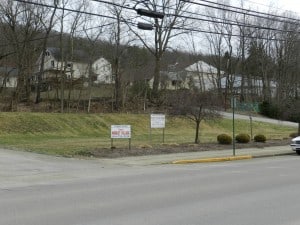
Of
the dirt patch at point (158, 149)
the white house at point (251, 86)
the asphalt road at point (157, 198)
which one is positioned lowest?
the dirt patch at point (158, 149)

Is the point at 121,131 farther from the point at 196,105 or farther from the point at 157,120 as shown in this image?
the point at 157,120

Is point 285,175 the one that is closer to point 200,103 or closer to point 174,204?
point 174,204

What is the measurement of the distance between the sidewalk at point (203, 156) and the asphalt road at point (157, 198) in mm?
3410

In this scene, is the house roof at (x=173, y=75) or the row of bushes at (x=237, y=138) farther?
the house roof at (x=173, y=75)

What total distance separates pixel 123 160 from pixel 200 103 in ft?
28.7

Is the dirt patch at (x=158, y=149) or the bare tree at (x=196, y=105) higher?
the bare tree at (x=196, y=105)

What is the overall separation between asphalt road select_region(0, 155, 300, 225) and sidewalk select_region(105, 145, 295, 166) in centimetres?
341

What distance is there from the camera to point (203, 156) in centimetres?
2359

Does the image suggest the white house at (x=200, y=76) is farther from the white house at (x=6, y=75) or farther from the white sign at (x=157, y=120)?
the white sign at (x=157, y=120)

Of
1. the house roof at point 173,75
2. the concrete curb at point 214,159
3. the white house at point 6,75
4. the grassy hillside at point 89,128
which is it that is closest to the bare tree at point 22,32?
the white house at point 6,75

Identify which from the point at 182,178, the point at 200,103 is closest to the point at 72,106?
A: the point at 200,103

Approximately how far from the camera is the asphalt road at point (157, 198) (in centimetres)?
879

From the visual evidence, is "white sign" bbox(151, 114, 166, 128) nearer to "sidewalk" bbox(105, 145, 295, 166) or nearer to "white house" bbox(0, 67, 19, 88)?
"sidewalk" bbox(105, 145, 295, 166)

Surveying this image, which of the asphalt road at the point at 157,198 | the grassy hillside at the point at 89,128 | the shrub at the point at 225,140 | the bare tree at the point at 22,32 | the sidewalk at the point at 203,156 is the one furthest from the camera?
the bare tree at the point at 22,32
